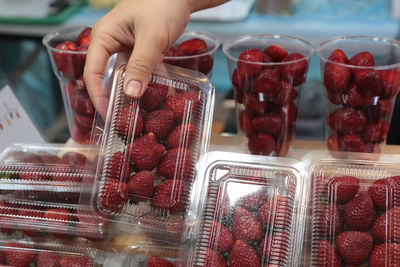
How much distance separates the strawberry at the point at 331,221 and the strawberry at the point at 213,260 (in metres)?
0.21

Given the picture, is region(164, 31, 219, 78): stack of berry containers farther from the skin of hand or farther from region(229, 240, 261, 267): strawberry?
region(229, 240, 261, 267): strawberry

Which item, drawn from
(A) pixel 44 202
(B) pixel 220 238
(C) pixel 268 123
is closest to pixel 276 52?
(C) pixel 268 123

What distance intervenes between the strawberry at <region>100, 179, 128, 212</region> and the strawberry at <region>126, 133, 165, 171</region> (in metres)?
0.05

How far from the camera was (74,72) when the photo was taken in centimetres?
130

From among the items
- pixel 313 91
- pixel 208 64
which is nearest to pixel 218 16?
pixel 313 91

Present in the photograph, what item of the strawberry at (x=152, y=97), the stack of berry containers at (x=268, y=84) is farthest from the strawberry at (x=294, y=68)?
the strawberry at (x=152, y=97)

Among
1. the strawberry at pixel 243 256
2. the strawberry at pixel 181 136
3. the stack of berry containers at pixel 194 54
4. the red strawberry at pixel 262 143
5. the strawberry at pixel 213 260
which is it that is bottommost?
the strawberry at pixel 213 260

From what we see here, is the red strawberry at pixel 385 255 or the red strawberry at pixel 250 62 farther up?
the red strawberry at pixel 250 62

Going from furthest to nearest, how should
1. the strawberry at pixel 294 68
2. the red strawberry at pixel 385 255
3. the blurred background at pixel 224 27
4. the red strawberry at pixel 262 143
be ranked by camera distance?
the blurred background at pixel 224 27 → the red strawberry at pixel 262 143 → the strawberry at pixel 294 68 → the red strawberry at pixel 385 255

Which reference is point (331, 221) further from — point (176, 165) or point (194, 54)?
point (194, 54)

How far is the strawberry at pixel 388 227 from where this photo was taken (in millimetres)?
841

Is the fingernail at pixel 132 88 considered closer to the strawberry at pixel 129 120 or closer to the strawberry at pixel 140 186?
the strawberry at pixel 129 120

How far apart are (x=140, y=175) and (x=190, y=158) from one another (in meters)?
0.11

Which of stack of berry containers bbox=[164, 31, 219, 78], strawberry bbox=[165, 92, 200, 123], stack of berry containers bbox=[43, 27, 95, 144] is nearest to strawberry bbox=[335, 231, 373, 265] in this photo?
strawberry bbox=[165, 92, 200, 123]
